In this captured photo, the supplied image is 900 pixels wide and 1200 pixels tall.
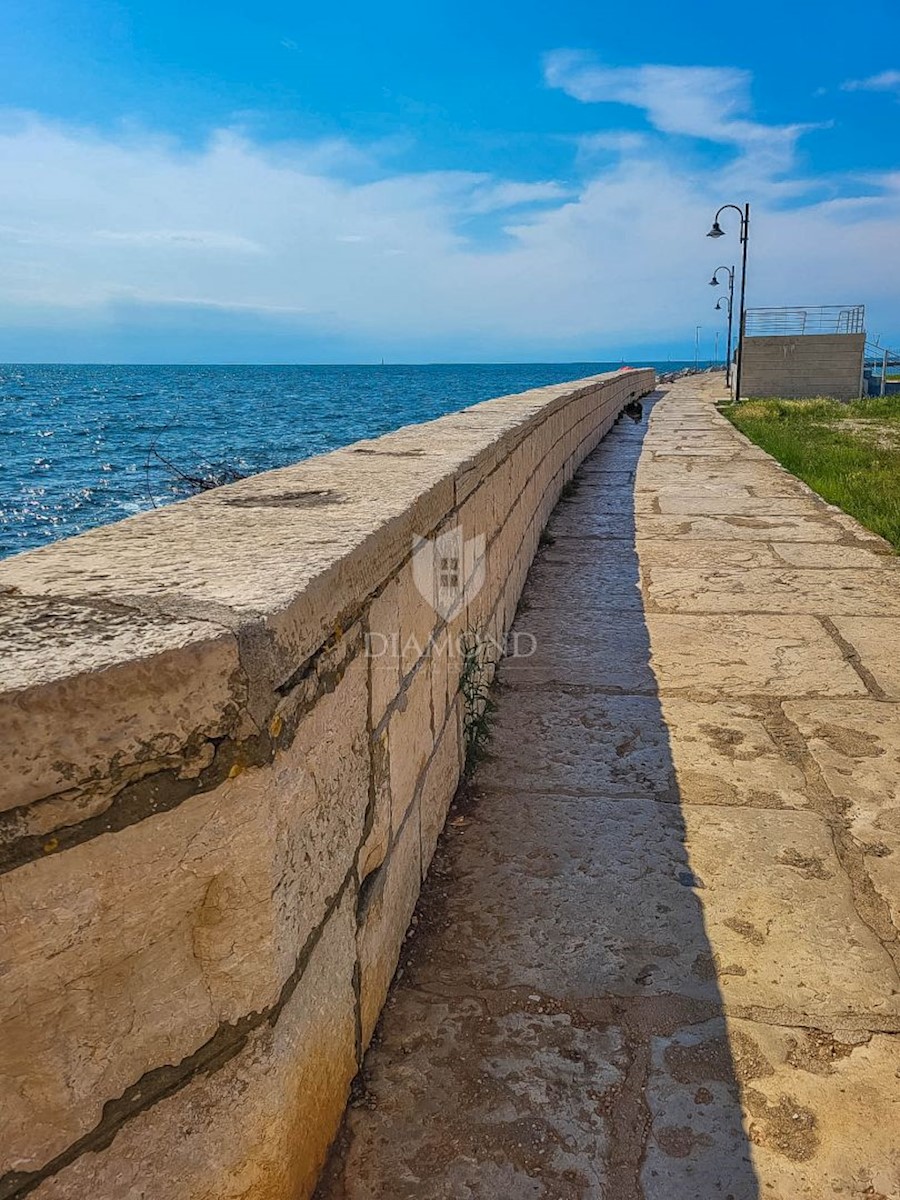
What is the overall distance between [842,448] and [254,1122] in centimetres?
1220

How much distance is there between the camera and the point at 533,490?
5844mm

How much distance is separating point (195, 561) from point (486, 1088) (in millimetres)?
1209

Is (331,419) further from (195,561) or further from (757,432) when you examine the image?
(195,561)

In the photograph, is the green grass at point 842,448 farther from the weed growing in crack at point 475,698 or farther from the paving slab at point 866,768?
the weed growing in crack at point 475,698

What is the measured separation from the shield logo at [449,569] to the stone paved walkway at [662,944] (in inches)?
24.9

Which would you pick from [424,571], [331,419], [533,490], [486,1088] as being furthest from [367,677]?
[331,419]

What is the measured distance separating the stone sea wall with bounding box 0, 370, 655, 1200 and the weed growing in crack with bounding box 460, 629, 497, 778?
45.7 inches

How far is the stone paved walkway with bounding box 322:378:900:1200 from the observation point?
167 cm

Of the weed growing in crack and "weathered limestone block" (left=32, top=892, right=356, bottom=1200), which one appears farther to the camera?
the weed growing in crack

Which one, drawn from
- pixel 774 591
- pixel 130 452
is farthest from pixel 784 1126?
pixel 130 452

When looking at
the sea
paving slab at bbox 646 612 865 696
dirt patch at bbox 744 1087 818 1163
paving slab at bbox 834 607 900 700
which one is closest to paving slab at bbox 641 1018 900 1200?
dirt patch at bbox 744 1087 818 1163

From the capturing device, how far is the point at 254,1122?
52.5 inches

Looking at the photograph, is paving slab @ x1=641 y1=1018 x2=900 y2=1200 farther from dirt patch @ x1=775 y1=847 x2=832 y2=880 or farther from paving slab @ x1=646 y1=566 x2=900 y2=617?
paving slab @ x1=646 y1=566 x2=900 y2=617

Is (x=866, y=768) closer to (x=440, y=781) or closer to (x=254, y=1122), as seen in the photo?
(x=440, y=781)
